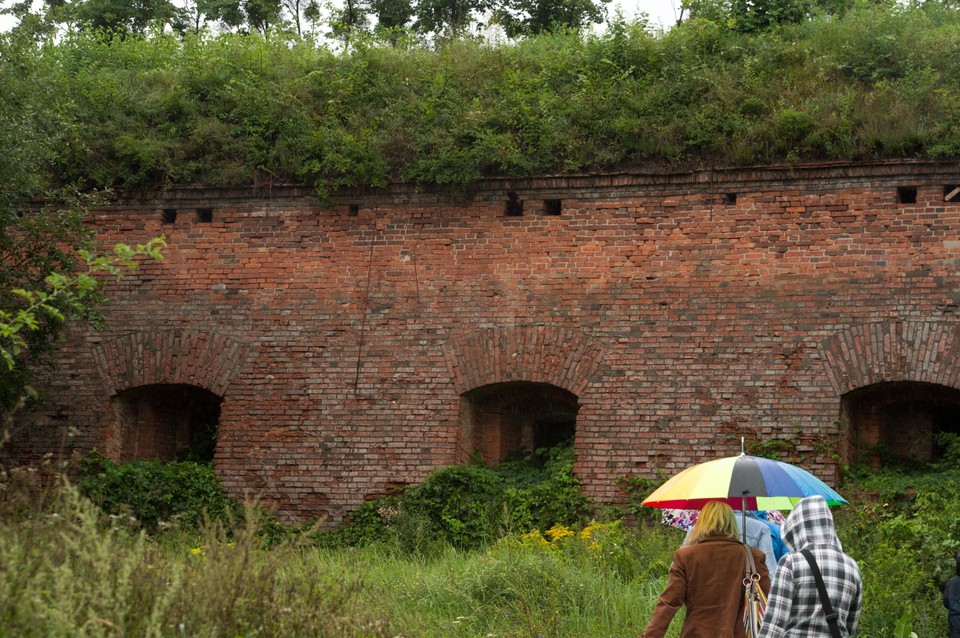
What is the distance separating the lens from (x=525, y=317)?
12141 mm

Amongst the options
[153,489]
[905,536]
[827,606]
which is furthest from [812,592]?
[153,489]

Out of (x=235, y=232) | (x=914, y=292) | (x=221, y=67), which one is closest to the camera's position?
(x=914, y=292)

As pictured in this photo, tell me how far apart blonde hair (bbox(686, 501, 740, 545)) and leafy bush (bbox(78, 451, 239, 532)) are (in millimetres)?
7013

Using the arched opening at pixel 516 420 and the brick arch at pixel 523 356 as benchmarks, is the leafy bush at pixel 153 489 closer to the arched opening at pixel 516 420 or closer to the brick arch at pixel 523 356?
the arched opening at pixel 516 420

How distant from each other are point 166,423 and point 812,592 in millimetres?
9634

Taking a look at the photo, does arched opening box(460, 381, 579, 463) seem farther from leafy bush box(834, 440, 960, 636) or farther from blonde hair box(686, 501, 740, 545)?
blonde hair box(686, 501, 740, 545)

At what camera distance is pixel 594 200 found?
12.3 metres

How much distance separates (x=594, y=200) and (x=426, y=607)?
531 centimetres

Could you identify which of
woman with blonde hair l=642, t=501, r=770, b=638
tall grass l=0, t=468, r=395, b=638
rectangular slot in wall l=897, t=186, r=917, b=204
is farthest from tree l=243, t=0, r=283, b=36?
woman with blonde hair l=642, t=501, r=770, b=638

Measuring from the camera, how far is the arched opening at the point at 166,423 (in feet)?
42.6

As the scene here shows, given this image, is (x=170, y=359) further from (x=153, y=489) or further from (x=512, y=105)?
(x=512, y=105)

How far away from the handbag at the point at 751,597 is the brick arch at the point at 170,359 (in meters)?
7.61

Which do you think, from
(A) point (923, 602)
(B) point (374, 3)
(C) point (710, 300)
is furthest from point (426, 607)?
(B) point (374, 3)

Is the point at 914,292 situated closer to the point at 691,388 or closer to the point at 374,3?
the point at 691,388
